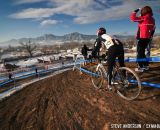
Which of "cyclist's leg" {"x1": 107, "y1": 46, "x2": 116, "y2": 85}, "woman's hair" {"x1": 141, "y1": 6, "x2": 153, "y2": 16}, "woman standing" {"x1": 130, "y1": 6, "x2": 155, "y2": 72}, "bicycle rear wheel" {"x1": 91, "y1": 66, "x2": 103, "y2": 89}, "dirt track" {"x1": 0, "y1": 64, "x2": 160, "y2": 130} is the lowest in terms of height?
"dirt track" {"x1": 0, "y1": 64, "x2": 160, "y2": 130}

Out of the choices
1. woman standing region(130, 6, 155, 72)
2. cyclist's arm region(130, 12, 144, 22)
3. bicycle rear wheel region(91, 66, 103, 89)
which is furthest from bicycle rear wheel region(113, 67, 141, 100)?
cyclist's arm region(130, 12, 144, 22)

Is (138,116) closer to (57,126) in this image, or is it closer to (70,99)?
(57,126)

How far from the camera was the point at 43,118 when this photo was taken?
5.96 meters

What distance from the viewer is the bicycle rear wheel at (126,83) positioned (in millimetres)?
5757

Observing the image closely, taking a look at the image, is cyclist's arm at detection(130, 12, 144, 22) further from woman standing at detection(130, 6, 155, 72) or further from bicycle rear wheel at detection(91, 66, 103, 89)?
bicycle rear wheel at detection(91, 66, 103, 89)

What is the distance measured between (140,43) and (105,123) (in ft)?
12.2

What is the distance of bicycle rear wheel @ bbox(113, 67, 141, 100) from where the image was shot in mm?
5757

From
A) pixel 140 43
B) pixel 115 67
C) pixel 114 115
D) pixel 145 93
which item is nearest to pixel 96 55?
pixel 115 67

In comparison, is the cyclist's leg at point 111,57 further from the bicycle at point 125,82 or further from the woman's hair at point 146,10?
the woman's hair at point 146,10

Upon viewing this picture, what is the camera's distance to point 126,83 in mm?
5934

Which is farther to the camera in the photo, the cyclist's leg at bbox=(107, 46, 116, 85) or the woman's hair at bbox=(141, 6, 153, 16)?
the woman's hair at bbox=(141, 6, 153, 16)

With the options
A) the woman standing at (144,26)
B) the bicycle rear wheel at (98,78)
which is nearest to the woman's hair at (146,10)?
the woman standing at (144,26)

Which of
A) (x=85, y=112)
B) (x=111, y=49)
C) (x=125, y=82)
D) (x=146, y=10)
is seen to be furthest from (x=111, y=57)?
(x=146, y=10)

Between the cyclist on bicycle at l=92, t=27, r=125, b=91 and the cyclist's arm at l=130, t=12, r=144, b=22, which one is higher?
the cyclist's arm at l=130, t=12, r=144, b=22
